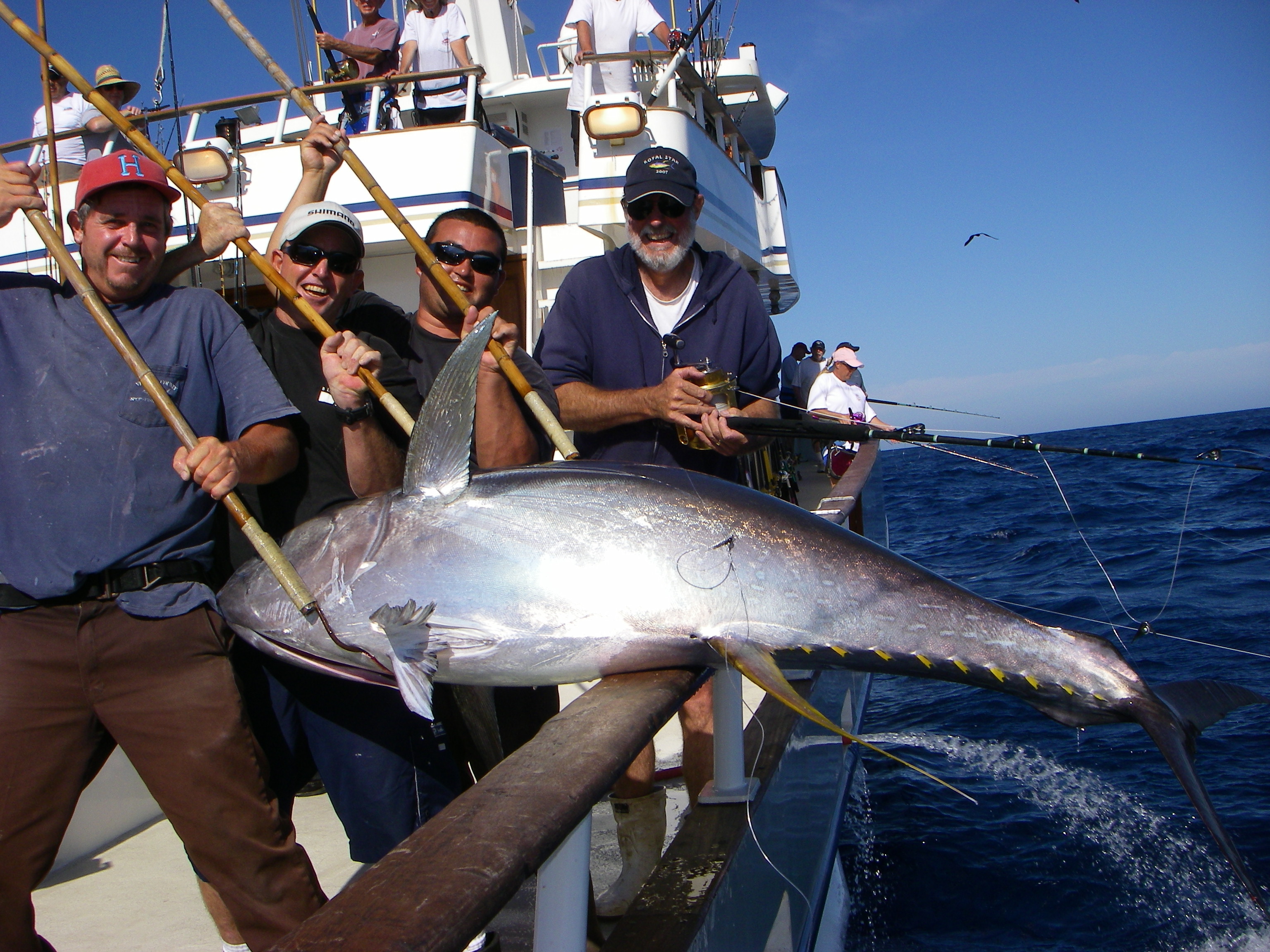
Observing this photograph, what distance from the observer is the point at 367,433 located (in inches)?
75.5

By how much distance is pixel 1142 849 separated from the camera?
3949 millimetres

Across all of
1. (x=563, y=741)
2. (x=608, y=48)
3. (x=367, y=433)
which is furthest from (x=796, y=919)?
(x=608, y=48)

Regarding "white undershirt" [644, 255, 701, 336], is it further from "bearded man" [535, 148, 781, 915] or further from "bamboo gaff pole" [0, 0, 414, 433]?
"bamboo gaff pole" [0, 0, 414, 433]

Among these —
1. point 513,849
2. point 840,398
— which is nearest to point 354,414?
point 513,849

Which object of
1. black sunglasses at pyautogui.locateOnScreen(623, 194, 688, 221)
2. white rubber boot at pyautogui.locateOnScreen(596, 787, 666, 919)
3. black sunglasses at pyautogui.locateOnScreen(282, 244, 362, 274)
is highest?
black sunglasses at pyautogui.locateOnScreen(623, 194, 688, 221)

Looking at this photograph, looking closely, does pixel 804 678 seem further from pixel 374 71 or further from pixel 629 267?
pixel 374 71

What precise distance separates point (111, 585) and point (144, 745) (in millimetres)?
332

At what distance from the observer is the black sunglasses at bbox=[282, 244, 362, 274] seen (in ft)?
7.00

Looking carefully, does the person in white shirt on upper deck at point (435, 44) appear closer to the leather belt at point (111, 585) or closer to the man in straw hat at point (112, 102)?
the man in straw hat at point (112, 102)

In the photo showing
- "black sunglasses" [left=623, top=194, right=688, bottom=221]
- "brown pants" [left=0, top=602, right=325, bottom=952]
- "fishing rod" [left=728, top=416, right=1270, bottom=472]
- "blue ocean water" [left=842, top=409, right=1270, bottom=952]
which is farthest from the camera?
"blue ocean water" [left=842, top=409, right=1270, bottom=952]

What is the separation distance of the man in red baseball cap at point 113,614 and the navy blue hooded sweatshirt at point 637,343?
3.10 feet

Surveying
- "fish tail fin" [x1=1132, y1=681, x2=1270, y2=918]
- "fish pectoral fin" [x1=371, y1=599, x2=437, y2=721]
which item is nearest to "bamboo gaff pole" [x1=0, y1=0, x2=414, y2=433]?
"fish pectoral fin" [x1=371, y1=599, x2=437, y2=721]

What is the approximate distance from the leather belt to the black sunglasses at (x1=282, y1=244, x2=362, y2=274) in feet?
2.71

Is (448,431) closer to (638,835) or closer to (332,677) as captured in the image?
(332,677)
